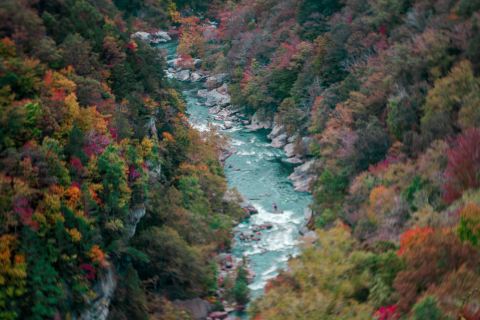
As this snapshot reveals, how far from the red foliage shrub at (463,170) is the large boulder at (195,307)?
1250cm

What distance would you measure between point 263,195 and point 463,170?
65.0 feet

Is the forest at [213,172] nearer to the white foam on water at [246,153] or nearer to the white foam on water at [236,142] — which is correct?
the white foam on water at [246,153]

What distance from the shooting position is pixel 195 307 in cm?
2928

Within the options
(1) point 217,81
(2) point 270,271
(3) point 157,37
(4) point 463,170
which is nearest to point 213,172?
(2) point 270,271

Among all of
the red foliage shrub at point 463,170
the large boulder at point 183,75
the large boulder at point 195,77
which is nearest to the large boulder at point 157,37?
the large boulder at point 183,75

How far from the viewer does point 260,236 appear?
123 feet

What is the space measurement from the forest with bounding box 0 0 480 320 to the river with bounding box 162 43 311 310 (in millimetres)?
1539

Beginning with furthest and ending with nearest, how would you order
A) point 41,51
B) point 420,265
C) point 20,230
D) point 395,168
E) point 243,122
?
point 243,122 < point 395,168 < point 41,51 < point 20,230 < point 420,265

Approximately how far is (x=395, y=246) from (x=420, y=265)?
4.02 m

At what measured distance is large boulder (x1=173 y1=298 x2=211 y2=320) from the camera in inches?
1137

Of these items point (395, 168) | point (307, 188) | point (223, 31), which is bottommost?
point (223, 31)

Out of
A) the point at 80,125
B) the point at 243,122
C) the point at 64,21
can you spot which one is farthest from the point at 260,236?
the point at 243,122

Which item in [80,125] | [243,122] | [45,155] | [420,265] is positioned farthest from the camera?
[243,122]

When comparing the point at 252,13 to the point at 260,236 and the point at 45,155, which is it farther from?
the point at 45,155
